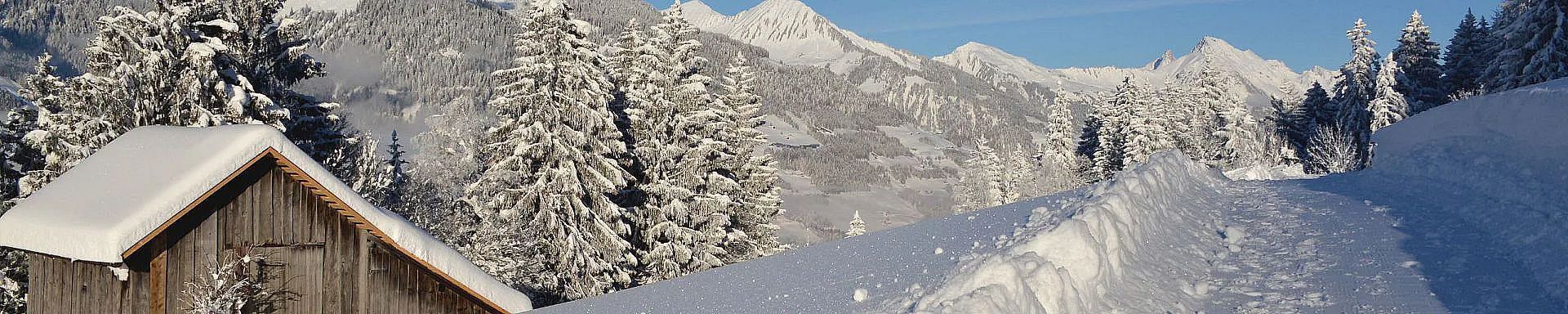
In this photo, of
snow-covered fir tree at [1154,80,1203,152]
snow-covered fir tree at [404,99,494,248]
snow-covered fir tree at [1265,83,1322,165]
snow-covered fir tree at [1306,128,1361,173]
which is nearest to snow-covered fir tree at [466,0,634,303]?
snow-covered fir tree at [404,99,494,248]

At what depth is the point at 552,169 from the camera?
22.6 meters

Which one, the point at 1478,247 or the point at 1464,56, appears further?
the point at 1464,56

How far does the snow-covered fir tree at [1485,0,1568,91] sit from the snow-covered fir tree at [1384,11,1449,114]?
1326 centimetres

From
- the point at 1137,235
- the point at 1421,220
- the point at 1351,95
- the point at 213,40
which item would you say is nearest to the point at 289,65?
the point at 213,40

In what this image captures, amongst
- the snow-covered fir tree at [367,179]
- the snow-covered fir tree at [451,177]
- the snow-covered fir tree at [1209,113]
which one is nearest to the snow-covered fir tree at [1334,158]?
the snow-covered fir tree at [1209,113]

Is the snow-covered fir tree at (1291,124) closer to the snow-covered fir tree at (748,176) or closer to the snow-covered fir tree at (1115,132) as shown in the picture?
the snow-covered fir tree at (1115,132)

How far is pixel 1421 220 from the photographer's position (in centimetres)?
1075

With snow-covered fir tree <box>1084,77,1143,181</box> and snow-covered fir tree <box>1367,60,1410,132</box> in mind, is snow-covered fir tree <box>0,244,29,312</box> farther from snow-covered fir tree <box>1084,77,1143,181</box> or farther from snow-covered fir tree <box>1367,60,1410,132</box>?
snow-covered fir tree <box>1367,60,1410,132</box>

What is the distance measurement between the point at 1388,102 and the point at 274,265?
48.4m

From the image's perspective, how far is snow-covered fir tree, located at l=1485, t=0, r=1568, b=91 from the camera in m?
29.3

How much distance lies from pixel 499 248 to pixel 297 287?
11.4 m

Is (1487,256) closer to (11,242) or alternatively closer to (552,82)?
(11,242)

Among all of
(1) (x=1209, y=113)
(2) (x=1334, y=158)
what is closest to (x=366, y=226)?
(2) (x=1334, y=158)

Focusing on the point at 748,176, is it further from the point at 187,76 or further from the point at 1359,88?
the point at 1359,88
